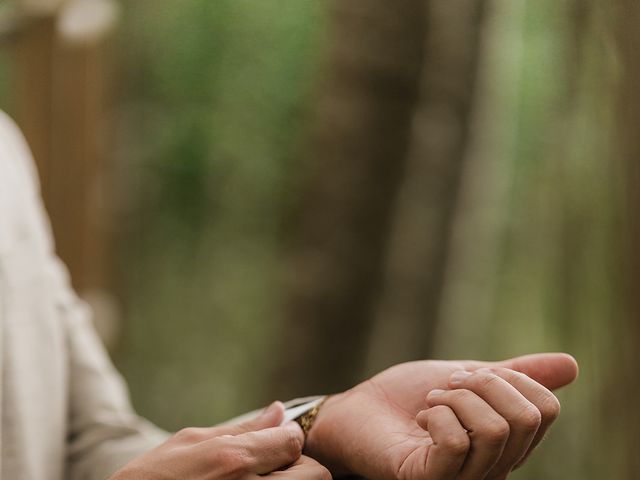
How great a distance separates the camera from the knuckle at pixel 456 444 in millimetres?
735

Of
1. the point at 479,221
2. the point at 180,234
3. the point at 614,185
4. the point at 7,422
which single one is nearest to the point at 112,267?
the point at 180,234

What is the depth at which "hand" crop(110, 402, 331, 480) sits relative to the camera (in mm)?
795

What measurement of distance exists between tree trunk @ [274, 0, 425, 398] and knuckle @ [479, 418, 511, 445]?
5.02 feet

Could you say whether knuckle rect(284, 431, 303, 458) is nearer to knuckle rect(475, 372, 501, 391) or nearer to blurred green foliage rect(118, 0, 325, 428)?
knuckle rect(475, 372, 501, 391)

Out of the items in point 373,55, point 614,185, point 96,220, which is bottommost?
point 96,220

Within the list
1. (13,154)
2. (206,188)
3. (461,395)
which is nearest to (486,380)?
(461,395)

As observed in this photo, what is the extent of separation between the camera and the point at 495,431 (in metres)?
0.73

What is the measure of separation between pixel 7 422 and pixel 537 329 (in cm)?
186

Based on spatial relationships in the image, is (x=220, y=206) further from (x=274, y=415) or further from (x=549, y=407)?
(x=549, y=407)

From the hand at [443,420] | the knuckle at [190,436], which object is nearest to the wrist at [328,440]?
the hand at [443,420]

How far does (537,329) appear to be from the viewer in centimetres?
259

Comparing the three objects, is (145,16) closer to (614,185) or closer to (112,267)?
(112,267)

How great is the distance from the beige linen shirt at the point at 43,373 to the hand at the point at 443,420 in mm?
442

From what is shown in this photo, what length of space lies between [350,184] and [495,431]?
1.56 metres
